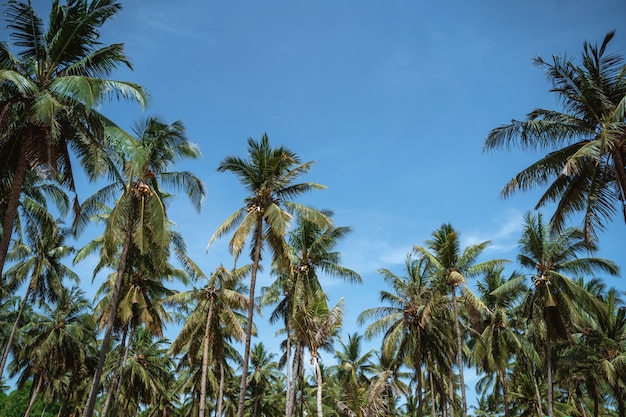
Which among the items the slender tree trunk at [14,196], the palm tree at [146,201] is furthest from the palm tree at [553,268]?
the slender tree trunk at [14,196]

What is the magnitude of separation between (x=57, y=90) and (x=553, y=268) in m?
24.0

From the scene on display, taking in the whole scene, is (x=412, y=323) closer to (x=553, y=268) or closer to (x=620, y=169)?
(x=553, y=268)

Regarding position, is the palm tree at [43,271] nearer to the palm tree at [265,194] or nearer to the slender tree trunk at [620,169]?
the palm tree at [265,194]

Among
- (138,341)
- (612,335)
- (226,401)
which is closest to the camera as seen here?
(612,335)

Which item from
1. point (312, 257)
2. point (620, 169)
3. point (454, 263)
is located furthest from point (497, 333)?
point (620, 169)

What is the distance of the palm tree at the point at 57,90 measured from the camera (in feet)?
38.0

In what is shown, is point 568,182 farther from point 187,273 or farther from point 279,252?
point 187,273

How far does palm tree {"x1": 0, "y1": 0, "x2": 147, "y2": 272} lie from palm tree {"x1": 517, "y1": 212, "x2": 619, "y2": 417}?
21409mm

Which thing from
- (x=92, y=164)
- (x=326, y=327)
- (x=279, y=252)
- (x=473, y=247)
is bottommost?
(x=326, y=327)

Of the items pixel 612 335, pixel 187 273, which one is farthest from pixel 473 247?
pixel 187 273

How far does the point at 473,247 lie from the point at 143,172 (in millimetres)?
17290

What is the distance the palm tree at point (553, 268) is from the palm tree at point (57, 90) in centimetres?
2141

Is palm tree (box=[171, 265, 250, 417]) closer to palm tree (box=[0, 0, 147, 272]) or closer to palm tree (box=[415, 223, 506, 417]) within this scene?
palm tree (box=[415, 223, 506, 417])

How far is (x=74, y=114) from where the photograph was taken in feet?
41.8
